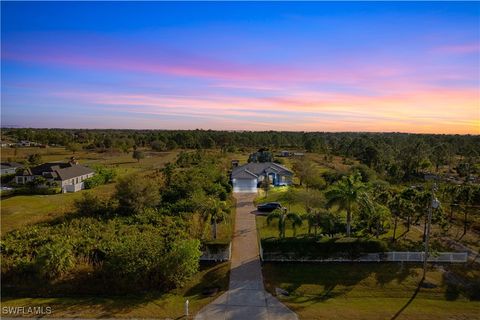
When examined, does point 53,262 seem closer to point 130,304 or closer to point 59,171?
point 130,304

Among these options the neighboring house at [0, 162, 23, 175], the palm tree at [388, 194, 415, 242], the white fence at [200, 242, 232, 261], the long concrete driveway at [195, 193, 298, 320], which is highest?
the palm tree at [388, 194, 415, 242]

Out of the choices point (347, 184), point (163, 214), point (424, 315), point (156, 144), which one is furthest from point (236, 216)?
point (156, 144)

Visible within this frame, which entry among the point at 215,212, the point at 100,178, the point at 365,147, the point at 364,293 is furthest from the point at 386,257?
the point at 365,147

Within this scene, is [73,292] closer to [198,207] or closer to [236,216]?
[198,207]

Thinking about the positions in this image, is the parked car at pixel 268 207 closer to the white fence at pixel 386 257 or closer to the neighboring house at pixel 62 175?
the white fence at pixel 386 257

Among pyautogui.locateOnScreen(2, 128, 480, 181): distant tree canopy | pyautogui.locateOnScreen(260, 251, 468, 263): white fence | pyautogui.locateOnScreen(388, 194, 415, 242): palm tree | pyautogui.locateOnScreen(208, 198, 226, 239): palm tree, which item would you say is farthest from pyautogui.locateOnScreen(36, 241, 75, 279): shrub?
pyautogui.locateOnScreen(2, 128, 480, 181): distant tree canopy

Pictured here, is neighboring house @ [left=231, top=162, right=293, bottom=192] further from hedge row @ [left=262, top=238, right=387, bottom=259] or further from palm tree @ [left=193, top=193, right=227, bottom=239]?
hedge row @ [left=262, top=238, right=387, bottom=259]
